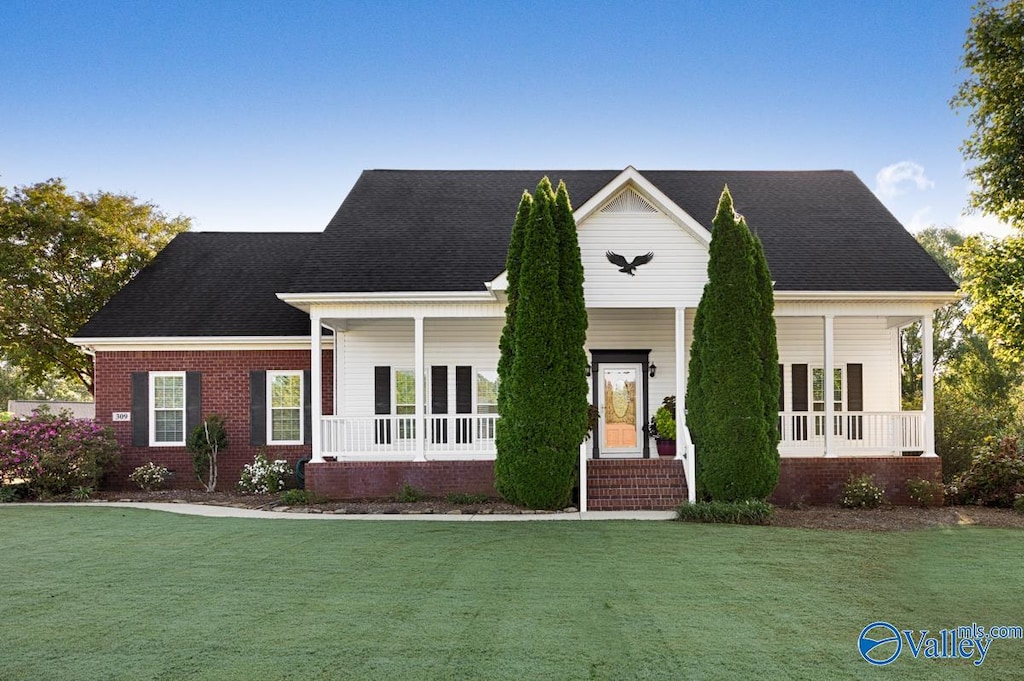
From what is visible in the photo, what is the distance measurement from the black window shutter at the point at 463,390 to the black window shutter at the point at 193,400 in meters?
6.13

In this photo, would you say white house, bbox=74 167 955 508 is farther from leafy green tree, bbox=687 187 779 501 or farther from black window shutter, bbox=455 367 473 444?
leafy green tree, bbox=687 187 779 501

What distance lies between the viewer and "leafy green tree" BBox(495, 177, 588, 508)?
14516 millimetres

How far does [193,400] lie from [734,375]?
41.0 feet

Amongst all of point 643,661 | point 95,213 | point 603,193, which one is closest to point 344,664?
point 643,661

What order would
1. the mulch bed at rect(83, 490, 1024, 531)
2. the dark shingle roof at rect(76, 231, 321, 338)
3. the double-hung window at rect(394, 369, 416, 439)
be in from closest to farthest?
the mulch bed at rect(83, 490, 1024, 531) → the double-hung window at rect(394, 369, 416, 439) → the dark shingle roof at rect(76, 231, 321, 338)

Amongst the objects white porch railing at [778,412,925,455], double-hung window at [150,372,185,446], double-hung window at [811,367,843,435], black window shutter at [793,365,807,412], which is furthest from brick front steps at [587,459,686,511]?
double-hung window at [150,372,185,446]

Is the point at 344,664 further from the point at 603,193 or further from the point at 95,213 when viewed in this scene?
the point at 95,213

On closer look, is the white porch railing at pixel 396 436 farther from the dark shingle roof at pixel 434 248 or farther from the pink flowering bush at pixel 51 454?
the pink flowering bush at pixel 51 454

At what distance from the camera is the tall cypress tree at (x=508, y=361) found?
1476 centimetres

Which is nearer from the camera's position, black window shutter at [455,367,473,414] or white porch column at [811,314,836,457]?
white porch column at [811,314,836,457]

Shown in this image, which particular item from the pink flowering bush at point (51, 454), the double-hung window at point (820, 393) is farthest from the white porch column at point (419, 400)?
the double-hung window at point (820, 393)

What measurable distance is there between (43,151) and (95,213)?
7.05ft

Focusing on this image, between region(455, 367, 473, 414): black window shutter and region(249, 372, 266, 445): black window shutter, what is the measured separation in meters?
4.63

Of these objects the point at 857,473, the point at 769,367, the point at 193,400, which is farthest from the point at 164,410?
the point at 857,473
